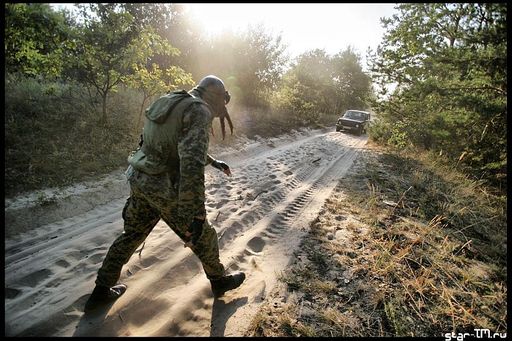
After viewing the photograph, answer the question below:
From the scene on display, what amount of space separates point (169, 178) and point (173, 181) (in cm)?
4

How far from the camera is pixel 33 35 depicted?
16.6 ft

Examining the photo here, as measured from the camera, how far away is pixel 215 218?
173 inches

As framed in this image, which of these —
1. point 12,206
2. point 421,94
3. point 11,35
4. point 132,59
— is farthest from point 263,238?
point 132,59

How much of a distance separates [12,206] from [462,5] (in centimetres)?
907

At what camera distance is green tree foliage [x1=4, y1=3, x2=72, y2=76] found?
469cm

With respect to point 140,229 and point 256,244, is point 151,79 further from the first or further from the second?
point 140,229

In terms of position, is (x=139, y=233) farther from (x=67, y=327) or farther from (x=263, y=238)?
(x=263, y=238)

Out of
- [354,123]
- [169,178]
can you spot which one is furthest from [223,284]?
[354,123]

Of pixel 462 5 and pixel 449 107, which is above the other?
pixel 462 5

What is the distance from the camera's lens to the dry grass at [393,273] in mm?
2654

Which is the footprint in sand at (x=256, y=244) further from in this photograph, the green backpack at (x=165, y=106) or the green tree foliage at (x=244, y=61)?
the green tree foliage at (x=244, y=61)

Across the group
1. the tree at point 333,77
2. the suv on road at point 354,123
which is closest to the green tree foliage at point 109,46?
the suv on road at point 354,123

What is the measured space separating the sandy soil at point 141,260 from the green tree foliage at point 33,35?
8.66 feet

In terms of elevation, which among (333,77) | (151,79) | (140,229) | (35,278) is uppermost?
(333,77)
